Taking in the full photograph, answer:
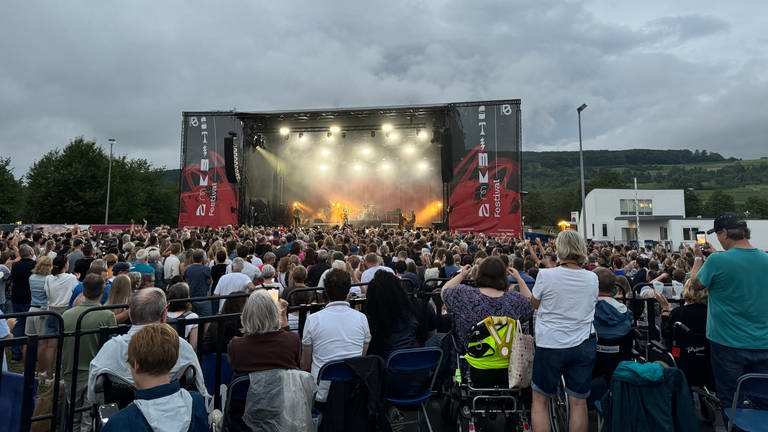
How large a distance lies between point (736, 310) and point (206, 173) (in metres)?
18.6

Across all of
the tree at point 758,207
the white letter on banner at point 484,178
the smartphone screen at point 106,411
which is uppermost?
the tree at point 758,207

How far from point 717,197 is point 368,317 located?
Result: 272 ft

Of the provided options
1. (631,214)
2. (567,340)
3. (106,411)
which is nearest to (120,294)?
(106,411)

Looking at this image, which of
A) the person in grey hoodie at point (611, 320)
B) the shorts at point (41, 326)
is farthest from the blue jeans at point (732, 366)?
the shorts at point (41, 326)

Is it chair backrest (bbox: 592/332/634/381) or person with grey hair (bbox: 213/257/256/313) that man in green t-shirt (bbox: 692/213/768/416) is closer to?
chair backrest (bbox: 592/332/634/381)

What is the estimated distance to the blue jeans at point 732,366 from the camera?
269 cm

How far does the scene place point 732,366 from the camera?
2754 millimetres

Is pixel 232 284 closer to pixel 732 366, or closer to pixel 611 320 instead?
pixel 611 320

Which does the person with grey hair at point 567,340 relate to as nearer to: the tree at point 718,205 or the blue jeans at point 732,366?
the blue jeans at point 732,366

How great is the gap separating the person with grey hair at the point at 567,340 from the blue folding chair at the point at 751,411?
32.3 inches

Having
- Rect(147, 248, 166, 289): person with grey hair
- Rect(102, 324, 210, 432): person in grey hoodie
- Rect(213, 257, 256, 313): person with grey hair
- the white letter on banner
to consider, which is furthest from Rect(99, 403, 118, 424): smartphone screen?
the white letter on banner

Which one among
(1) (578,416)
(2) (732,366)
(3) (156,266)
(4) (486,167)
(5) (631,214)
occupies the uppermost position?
(4) (486,167)

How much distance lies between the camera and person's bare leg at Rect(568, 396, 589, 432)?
105 inches

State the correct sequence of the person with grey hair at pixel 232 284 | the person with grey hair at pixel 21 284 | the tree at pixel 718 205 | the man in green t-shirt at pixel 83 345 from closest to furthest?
1. the man in green t-shirt at pixel 83 345
2. the person with grey hair at pixel 232 284
3. the person with grey hair at pixel 21 284
4. the tree at pixel 718 205
